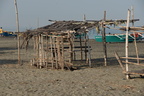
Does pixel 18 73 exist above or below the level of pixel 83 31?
below

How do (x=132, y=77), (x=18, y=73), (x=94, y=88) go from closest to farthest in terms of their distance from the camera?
(x=94, y=88) < (x=132, y=77) < (x=18, y=73)

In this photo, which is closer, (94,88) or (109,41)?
(94,88)

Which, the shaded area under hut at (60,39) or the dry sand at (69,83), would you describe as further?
the shaded area under hut at (60,39)

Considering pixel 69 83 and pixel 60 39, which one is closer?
pixel 69 83

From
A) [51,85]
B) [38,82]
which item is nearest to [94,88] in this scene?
[51,85]

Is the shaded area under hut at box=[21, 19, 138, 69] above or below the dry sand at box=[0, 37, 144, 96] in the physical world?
above

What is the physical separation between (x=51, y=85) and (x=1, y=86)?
1.73m

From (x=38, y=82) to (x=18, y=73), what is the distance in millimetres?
2584

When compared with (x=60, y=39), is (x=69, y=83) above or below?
below

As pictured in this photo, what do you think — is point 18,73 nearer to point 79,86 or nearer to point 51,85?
point 51,85

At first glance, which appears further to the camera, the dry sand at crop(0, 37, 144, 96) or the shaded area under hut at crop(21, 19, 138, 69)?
the shaded area under hut at crop(21, 19, 138, 69)

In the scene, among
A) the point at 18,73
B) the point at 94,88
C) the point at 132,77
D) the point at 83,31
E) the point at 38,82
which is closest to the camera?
the point at 94,88

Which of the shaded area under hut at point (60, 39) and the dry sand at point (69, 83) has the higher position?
the shaded area under hut at point (60, 39)

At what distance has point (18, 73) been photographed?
12.5m
